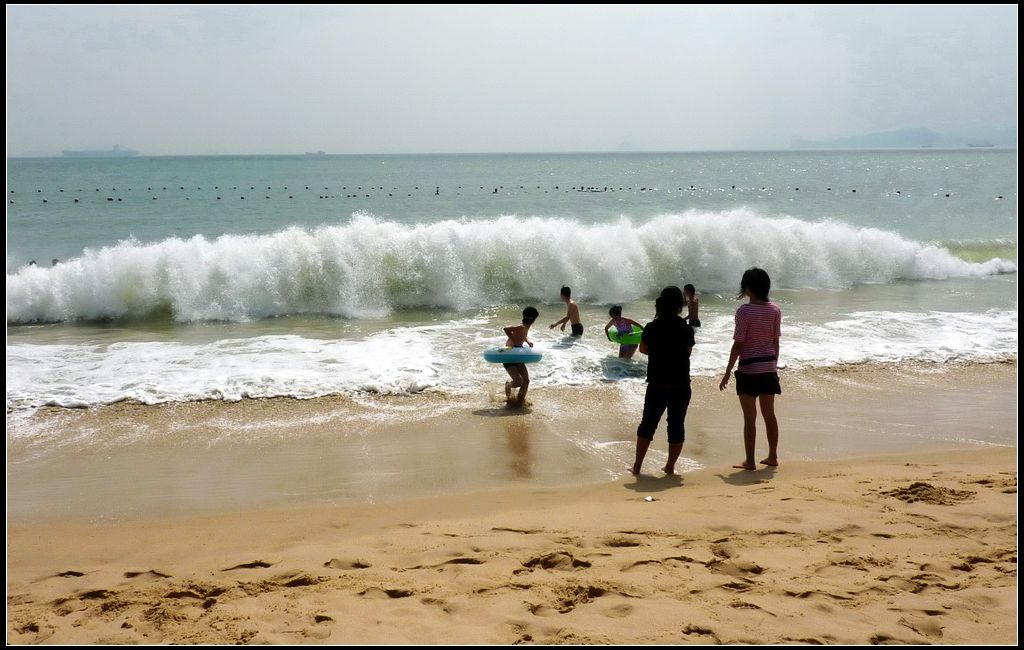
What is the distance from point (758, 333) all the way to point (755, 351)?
0.51ft

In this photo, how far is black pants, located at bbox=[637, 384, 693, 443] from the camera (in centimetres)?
636

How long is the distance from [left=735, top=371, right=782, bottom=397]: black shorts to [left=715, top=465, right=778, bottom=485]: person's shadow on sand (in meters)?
0.62

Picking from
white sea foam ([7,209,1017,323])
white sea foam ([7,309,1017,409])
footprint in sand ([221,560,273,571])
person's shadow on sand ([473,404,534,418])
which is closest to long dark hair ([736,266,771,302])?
person's shadow on sand ([473,404,534,418])

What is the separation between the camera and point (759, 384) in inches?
256

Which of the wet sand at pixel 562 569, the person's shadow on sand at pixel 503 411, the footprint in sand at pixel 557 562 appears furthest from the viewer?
the person's shadow on sand at pixel 503 411

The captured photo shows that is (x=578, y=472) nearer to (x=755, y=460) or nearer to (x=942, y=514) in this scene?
(x=755, y=460)

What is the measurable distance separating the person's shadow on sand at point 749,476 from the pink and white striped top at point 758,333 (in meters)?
0.80

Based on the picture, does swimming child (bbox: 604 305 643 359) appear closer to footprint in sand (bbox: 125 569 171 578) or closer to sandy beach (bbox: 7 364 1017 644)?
sandy beach (bbox: 7 364 1017 644)

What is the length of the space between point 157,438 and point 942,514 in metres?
6.60

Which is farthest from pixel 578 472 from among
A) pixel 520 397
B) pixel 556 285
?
pixel 556 285

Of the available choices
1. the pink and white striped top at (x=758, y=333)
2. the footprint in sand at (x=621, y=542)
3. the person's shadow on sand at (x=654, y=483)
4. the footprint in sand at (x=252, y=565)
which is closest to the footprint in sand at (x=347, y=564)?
the footprint in sand at (x=252, y=565)

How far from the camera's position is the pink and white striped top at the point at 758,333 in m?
6.42

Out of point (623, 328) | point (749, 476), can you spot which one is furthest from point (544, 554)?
point (623, 328)

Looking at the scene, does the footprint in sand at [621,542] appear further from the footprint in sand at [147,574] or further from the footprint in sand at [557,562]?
the footprint in sand at [147,574]
